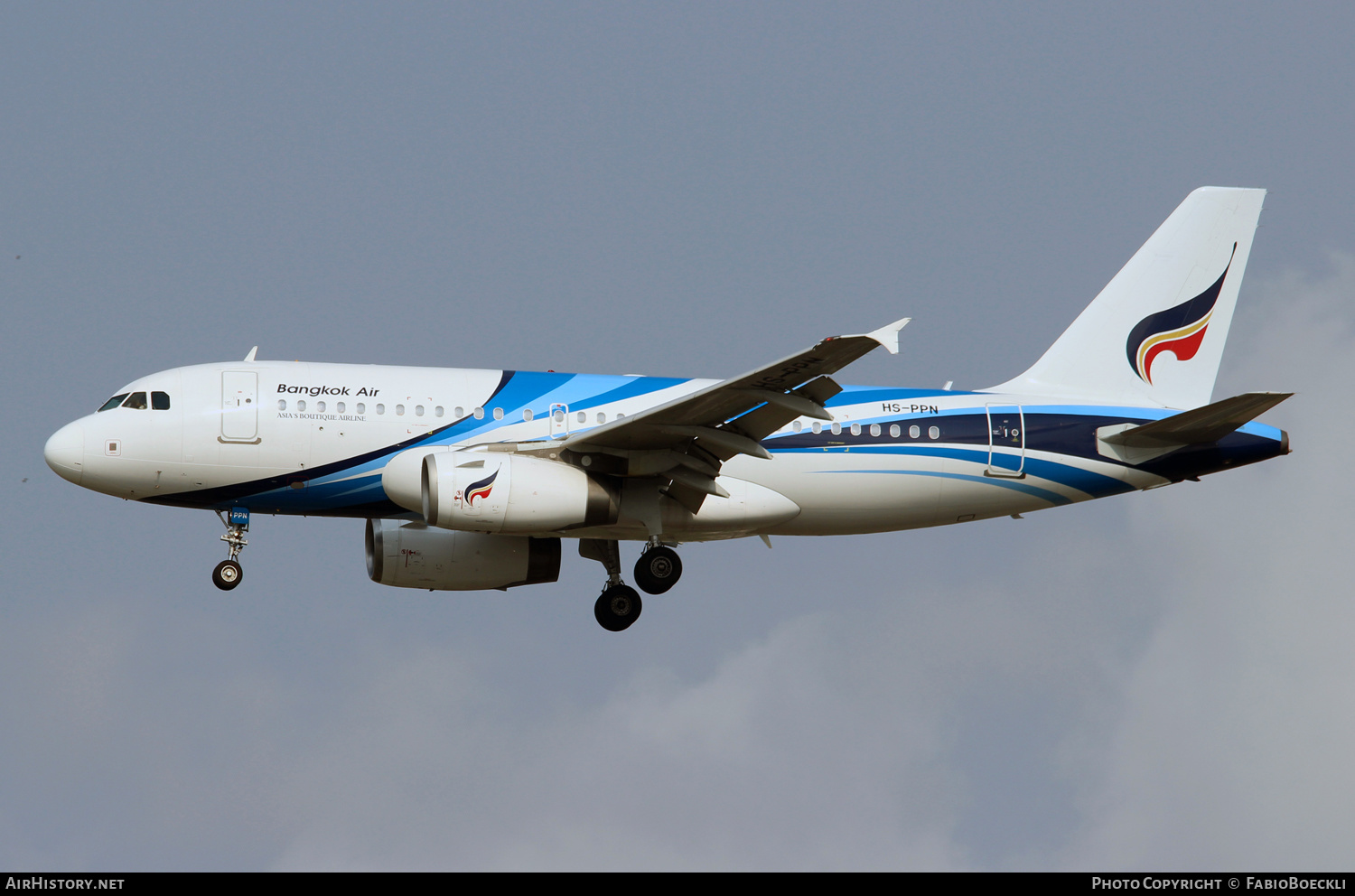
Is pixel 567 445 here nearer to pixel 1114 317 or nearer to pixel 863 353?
pixel 863 353

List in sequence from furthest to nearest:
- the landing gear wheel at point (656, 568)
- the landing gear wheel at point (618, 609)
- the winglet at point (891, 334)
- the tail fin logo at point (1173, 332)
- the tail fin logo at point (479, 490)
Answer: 1. the tail fin logo at point (1173, 332)
2. the landing gear wheel at point (618, 609)
3. the landing gear wheel at point (656, 568)
4. the tail fin logo at point (479, 490)
5. the winglet at point (891, 334)

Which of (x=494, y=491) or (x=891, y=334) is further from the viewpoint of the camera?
(x=494, y=491)

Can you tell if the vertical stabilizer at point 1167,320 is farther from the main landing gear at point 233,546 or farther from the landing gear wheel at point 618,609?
the main landing gear at point 233,546

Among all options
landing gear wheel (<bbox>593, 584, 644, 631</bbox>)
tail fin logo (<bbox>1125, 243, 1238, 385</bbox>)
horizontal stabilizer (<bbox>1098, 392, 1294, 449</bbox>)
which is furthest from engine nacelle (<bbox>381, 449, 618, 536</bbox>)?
tail fin logo (<bbox>1125, 243, 1238, 385</bbox>)

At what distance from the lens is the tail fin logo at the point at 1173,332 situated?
34125mm

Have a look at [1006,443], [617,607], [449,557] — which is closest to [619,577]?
[617,607]

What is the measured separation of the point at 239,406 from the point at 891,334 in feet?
37.8

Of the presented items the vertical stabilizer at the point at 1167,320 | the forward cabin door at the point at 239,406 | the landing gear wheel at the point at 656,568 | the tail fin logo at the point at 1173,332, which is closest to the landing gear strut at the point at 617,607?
the landing gear wheel at the point at 656,568

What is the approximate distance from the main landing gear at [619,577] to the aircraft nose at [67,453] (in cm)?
916

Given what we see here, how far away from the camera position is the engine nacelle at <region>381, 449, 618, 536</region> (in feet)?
91.5

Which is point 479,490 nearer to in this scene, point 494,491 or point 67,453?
point 494,491

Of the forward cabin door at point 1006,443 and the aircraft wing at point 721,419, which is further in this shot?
the forward cabin door at point 1006,443

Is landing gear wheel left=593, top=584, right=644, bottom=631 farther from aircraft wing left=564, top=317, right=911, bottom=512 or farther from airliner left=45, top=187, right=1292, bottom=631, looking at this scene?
aircraft wing left=564, top=317, right=911, bottom=512

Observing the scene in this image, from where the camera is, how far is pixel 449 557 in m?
32.5
